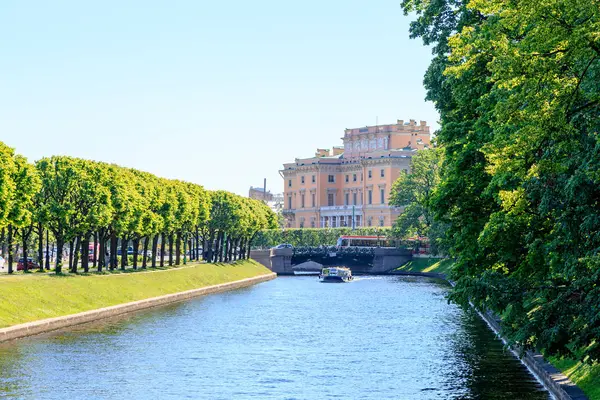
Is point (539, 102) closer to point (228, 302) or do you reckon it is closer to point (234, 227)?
point (228, 302)

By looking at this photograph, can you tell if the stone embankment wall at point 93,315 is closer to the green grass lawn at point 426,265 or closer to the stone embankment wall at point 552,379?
the stone embankment wall at point 552,379

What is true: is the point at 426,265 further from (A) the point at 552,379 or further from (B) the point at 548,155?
(B) the point at 548,155

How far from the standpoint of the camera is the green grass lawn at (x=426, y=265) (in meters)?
147

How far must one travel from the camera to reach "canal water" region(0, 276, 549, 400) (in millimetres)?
38228

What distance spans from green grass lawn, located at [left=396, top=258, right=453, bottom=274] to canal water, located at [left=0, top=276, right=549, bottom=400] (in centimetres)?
6968

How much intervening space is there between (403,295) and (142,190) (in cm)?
2570

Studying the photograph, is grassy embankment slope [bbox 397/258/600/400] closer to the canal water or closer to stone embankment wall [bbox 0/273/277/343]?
the canal water

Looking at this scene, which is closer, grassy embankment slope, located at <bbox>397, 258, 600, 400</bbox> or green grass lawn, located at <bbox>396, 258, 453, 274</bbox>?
grassy embankment slope, located at <bbox>397, 258, 600, 400</bbox>

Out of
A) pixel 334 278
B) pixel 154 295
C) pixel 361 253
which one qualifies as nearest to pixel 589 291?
pixel 154 295

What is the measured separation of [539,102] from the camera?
85.3 ft

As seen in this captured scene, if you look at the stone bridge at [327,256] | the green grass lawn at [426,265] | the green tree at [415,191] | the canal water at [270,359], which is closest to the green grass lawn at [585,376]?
the canal water at [270,359]

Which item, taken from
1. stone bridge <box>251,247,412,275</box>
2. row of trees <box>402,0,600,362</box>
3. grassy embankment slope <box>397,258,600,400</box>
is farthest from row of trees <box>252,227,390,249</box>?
row of trees <box>402,0,600,362</box>

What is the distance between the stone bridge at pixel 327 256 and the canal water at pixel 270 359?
85.3m

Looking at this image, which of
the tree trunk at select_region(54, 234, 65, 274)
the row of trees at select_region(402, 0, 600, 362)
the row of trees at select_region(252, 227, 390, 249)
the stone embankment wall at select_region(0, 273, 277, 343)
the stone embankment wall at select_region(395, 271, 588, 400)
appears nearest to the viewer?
the row of trees at select_region(402, 0, 600, 362)
